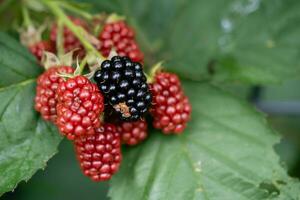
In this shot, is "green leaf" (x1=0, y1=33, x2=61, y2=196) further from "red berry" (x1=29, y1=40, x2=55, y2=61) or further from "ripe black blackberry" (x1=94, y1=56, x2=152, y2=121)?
"ripe black blackberry" (x1=94, y1=56, x2=152, y2=121)

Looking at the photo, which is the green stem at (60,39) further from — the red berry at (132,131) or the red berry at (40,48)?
the red berry at (132,131)

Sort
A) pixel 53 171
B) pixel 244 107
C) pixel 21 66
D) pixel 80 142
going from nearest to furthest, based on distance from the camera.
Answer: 1. pixel 80 142
2. pixel 21 66
3. pixel 244 107
4. pixel 53 171

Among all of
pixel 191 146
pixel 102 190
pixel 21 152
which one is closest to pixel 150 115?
pixel 191 146

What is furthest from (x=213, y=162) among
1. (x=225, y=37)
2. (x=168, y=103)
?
(x=225, y=37)

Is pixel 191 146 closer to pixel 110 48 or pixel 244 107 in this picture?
pixel 244 107

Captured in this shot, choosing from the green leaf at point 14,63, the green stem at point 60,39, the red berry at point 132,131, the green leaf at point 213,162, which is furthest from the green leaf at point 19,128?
the green leaf at point 213,162

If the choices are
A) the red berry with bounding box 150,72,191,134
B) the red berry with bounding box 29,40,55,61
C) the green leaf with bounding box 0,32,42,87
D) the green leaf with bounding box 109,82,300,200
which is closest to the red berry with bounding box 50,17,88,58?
the red berry with bounding box 29,40,55,61
